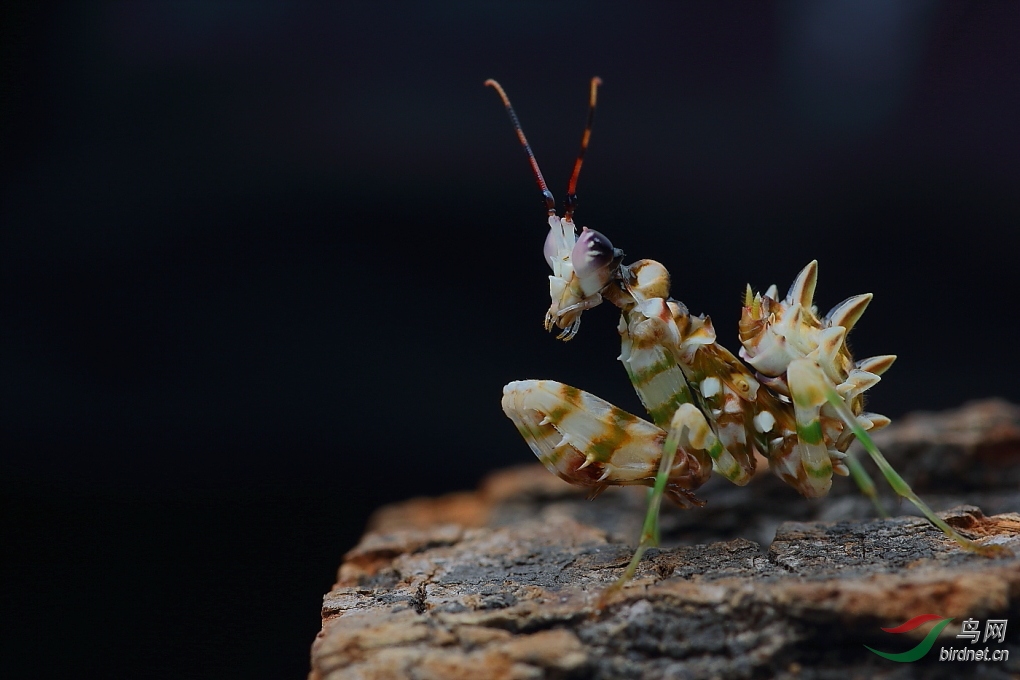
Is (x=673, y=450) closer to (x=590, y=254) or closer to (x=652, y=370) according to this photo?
(x=652, y=370)

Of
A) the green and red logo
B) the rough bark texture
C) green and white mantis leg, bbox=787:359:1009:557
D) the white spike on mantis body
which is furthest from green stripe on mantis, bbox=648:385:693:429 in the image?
the green and red logo

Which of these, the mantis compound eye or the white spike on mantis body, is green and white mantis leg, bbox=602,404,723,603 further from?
the mantis compound eye

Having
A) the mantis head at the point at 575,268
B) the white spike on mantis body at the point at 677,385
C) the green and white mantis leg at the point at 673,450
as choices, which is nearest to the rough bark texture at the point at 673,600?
the green and white mantis leg at the point at 673,450

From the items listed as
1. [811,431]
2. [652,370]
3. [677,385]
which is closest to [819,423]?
[811,431]

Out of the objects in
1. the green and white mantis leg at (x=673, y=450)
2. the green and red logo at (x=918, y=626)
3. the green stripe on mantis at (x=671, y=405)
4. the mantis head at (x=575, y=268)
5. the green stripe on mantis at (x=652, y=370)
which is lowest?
the green and red logo at (x=918, y=626)

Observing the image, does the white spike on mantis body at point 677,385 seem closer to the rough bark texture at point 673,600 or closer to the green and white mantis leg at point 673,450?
the green and white mantis leg at point 673,450

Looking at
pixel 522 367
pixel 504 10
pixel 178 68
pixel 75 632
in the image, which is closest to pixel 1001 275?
Answer: pixel 522 367
